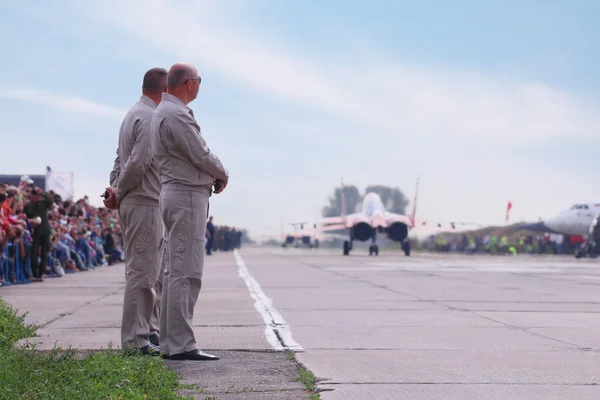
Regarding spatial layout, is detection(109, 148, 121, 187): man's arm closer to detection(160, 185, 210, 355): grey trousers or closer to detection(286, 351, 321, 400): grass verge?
detection(160, 185, 210, 355): grey trousers

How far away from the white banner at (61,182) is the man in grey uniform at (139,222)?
3248 centimetres

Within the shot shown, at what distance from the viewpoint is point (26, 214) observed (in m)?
19.6

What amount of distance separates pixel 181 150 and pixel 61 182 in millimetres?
36030

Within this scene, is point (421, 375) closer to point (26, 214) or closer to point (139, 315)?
point (139, 315)

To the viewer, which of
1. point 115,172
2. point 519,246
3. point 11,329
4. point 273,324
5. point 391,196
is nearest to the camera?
point 115,172

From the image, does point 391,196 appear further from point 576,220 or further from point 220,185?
point 220,185

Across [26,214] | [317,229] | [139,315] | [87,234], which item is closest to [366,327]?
[139,315]

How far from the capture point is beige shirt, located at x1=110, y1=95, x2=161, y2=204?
7.23 meters

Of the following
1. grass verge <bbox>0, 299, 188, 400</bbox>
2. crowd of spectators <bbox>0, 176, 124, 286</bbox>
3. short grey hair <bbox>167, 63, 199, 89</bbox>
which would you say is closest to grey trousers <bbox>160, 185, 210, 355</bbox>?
grass verge <bbox>0, 299, 188, 400</bbox>

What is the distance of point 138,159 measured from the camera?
7.21m

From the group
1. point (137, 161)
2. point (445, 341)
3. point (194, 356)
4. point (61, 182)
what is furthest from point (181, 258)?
point (61, 182)

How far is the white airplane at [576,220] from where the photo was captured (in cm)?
4866

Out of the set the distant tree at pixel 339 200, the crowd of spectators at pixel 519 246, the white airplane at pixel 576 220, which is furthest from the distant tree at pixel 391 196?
the white airplane at pixel 576 220

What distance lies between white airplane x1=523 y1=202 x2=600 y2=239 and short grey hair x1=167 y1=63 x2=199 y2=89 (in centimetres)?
4312
